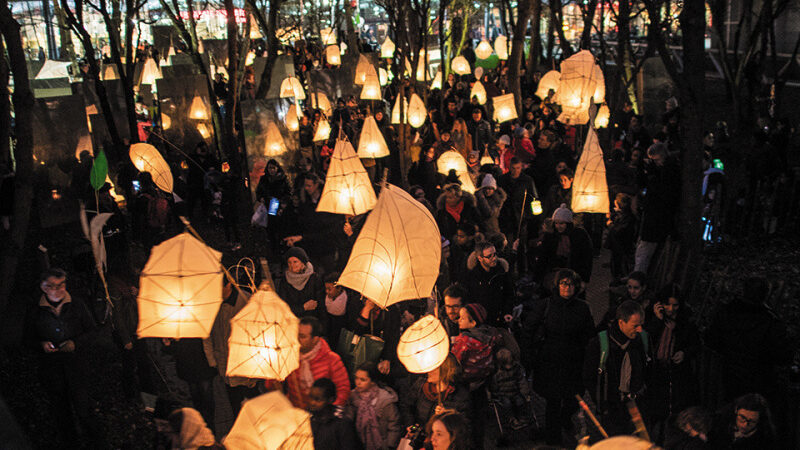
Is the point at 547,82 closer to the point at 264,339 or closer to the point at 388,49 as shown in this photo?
the point at 264,339

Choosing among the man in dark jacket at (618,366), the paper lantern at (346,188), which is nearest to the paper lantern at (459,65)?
the paper lantern at (346,188)

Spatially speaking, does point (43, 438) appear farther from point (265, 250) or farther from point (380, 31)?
point (380, 31)

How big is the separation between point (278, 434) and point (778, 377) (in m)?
3.90

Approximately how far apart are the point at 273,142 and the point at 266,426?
1016 cm

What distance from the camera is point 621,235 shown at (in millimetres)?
8195

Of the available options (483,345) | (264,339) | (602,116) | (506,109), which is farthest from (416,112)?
(264,339)

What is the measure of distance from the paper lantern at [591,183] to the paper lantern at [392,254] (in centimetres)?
268

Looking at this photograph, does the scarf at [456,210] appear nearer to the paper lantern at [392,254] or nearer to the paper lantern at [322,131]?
the paper lantern at [392,254]

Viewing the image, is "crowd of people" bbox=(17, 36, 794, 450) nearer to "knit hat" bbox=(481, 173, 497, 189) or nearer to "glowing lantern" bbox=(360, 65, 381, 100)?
"knit hat" bbox=(481, 173, 497, 189)

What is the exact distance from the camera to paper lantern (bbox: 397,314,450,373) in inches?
197

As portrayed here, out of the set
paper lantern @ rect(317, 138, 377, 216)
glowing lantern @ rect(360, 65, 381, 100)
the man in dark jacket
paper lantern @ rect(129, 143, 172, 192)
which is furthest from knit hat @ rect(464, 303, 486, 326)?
glowing lantern @ rect(360, 65, 381, 100)

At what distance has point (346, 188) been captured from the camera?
24.0 feet

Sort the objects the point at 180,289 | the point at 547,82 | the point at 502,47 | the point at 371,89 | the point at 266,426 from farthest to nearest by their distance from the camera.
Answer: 1. the point at 502,47
2. the point at 371,89
3. the point at 547,82
4. the point at 180,289
5. the point at 266,426

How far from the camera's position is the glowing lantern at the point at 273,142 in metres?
13.1
